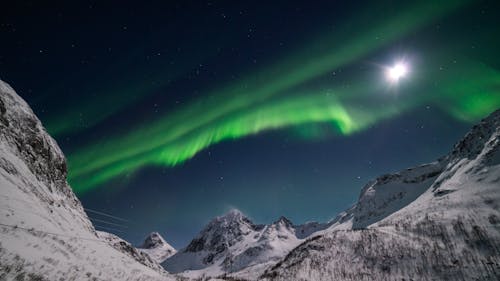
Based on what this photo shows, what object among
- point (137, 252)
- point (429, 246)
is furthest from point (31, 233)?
point (429, 246)

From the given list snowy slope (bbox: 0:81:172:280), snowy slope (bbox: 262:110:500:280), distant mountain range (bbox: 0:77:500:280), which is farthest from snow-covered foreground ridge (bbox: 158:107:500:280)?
snowy slope (bbox: 0:81:172:280)

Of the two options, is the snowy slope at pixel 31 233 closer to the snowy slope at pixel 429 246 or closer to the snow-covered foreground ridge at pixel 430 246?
the snow-covered foreground ridge at pixel 430 246

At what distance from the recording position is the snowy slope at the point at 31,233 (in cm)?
2017

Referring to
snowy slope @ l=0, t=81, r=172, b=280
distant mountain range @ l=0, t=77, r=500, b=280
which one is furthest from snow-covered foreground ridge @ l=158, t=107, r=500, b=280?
snowy slope @ l=0, t=81, r=172, b=280

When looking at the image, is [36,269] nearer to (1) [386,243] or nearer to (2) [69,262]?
(2) [69,262]

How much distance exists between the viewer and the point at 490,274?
4272 centimetres

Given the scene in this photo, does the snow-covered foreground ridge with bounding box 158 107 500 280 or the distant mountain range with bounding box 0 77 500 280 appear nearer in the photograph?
the distant mountain range with bounding box 0 77 500 280

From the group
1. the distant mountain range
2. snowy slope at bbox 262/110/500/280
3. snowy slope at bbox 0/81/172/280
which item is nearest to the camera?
snowy slope at bbox 0/81/172/280

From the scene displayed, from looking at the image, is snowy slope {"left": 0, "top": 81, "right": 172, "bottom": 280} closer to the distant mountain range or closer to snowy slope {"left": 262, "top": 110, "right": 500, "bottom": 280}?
the distant mountain range

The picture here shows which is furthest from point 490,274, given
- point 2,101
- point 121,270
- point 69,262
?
point 2,101

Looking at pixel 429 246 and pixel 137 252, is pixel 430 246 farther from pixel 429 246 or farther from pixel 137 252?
pixel 137 252

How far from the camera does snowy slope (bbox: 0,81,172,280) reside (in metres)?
20.2

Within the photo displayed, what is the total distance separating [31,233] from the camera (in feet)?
81.5

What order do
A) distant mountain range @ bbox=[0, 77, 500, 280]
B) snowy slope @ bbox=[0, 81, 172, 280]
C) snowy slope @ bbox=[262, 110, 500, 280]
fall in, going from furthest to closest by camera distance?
1. snowy slope @ bbox=[262, 110, 500, 280]
2. distant mountain range @ bbox=[0, 77, 500, 280]
3. snowy slope @ bbox=[0, 81, 172, 280]
